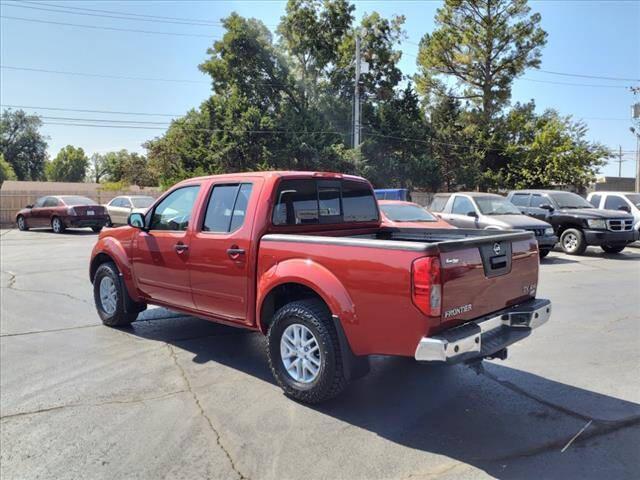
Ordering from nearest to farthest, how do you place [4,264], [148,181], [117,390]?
[117,390], [4,264], [148,181]

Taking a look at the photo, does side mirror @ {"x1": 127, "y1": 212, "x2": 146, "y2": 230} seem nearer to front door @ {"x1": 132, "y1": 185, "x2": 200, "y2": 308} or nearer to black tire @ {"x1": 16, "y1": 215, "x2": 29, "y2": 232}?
front door @ {"x1": 132, "y1": 185, "x2": 200, "y2": 308}

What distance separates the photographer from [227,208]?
4.91 m

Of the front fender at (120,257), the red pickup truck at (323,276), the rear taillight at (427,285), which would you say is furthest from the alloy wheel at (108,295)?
the rear taillight at (427,285)

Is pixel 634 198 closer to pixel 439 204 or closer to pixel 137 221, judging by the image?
pixel 439 204

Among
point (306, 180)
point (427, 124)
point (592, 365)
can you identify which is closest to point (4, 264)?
point (306, 180)

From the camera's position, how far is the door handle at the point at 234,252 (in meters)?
4.56

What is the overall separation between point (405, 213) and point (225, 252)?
812cm

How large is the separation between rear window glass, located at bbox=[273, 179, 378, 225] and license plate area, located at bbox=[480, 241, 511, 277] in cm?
177

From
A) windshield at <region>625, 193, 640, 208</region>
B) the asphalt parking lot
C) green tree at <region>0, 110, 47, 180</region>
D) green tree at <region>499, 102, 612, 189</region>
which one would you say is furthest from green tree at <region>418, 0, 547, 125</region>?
green tree at <region>0, 110, 47, 180</region>

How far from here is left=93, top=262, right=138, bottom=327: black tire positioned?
6.18m

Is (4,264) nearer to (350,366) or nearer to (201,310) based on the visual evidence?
(201,310)

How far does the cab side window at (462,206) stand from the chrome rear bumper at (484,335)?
954 centimetres

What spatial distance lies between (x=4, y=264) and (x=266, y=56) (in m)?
24.1

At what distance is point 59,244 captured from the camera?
53.8ft
